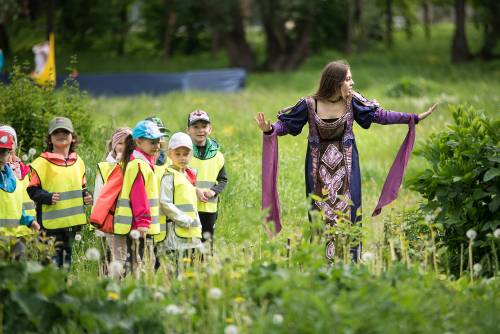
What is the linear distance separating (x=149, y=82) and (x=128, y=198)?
21.7m

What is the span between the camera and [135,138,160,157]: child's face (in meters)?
7.55

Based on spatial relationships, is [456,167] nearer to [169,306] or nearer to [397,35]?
[169,306]

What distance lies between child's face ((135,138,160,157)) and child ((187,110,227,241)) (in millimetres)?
875

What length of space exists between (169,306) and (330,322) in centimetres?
99

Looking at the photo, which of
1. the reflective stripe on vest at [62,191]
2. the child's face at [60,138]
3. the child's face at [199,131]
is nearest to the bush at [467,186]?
the child's face at [199,131]

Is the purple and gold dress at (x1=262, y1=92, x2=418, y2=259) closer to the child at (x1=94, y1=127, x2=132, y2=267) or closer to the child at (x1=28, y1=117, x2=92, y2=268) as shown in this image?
the child at (x1=94, y1=127, x2=132, y2=267)

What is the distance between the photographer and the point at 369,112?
8.15 meters

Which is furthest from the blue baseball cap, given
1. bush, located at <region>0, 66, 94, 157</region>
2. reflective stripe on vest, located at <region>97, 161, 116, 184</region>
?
bush, located at <region>0, 66, 94, 157</region>

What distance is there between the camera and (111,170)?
318 inches

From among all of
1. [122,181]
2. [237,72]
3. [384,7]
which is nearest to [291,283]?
[122,181]

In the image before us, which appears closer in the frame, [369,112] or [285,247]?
[285,247]

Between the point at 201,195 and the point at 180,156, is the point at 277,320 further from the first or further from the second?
the point at 201,195

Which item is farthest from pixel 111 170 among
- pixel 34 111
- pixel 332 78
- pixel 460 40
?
pixel 460 40

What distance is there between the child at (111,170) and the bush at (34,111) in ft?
11.8
